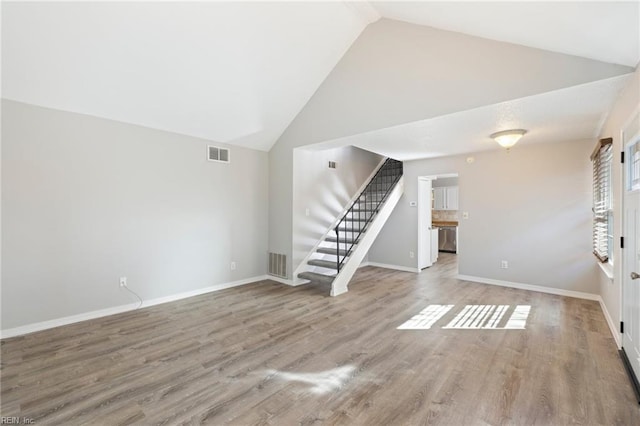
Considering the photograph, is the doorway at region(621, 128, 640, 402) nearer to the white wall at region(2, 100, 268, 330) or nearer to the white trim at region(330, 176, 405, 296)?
the white trim at region(330, 176, 405, 296)

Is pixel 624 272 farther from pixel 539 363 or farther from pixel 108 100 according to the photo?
pixel 108 100

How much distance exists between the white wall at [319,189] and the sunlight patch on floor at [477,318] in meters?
2.47

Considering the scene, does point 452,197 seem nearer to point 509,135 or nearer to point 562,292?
point 562,292

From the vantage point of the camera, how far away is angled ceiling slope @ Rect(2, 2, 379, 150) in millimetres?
2746

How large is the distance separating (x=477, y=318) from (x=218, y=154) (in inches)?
186

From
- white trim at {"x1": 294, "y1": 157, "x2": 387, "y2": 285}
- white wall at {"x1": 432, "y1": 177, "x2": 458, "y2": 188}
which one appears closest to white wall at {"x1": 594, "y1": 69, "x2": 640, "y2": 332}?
white trim at {"x1": 294, "y1": 157, "x2": 387, "y2": 285}

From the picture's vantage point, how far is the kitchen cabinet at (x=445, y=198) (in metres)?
9.10

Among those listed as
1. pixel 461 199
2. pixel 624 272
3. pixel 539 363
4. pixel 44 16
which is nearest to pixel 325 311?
pixel 539 363

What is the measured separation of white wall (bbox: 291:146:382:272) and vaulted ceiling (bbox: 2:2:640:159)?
114 centimetres

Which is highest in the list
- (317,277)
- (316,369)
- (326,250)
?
(326,250)

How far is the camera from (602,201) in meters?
3.77

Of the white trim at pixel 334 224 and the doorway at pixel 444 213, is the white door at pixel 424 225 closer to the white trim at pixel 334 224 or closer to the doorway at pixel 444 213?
the doorway at pixel 444 213

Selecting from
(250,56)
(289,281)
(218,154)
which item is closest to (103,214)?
(218,154)

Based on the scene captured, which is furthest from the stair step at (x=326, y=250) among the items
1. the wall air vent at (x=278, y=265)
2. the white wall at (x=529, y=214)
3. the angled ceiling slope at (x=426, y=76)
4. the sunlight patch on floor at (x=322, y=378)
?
the sunlight patch on floor at (x=322, y=378)
